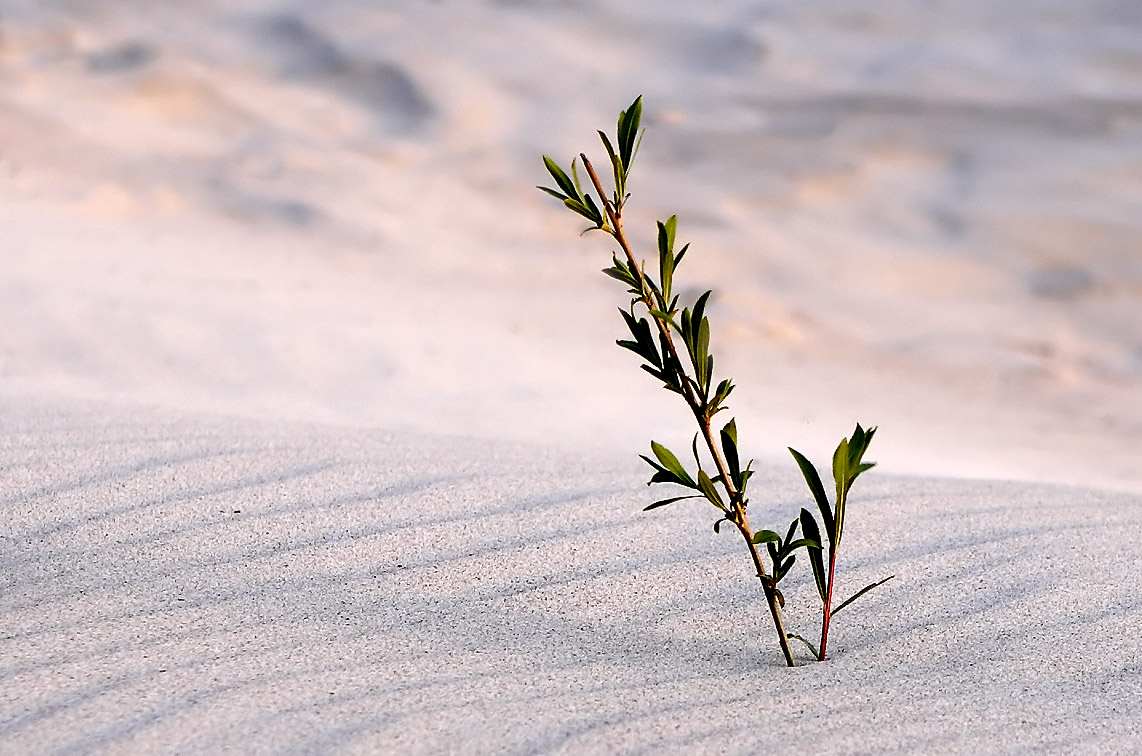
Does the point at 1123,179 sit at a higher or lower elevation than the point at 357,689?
higher

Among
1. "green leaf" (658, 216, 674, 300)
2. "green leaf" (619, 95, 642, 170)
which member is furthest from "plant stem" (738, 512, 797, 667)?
"green leaf" (619, 95, 642, 170)

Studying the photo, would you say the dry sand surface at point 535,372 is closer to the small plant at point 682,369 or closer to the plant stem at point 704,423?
the plant stem at point 704,423

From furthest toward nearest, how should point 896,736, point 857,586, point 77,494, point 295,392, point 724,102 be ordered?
→ 1. point 724,102
2. point 295,392
3. point 77,494
4. point 857,586
5. point 896,736

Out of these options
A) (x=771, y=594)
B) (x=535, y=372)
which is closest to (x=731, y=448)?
(x=771, y=594)

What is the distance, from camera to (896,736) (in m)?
1.39

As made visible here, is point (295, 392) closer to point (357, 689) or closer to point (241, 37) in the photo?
point (357, 689)

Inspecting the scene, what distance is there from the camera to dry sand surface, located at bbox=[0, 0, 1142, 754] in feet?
4.99

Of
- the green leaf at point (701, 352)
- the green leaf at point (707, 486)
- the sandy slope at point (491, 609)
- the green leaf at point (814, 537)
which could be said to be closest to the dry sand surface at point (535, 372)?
the sandy slope at point (491, 609)

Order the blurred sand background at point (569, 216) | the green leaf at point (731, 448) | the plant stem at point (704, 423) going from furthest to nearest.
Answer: the blurred sand background at point (569, 216) < the green leaf at point (731, 448) < the plant stem at point (704, 423)

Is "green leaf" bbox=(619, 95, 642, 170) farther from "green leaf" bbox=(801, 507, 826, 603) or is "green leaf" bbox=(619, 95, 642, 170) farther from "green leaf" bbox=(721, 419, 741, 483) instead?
"green leaf" bbox=(801, 507, 826, 603)

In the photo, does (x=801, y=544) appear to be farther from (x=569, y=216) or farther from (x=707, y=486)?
(x=569, y=216)

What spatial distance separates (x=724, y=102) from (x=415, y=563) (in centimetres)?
512

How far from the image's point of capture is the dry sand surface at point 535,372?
1521mm

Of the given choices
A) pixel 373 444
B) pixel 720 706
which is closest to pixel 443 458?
pixel 373 444
